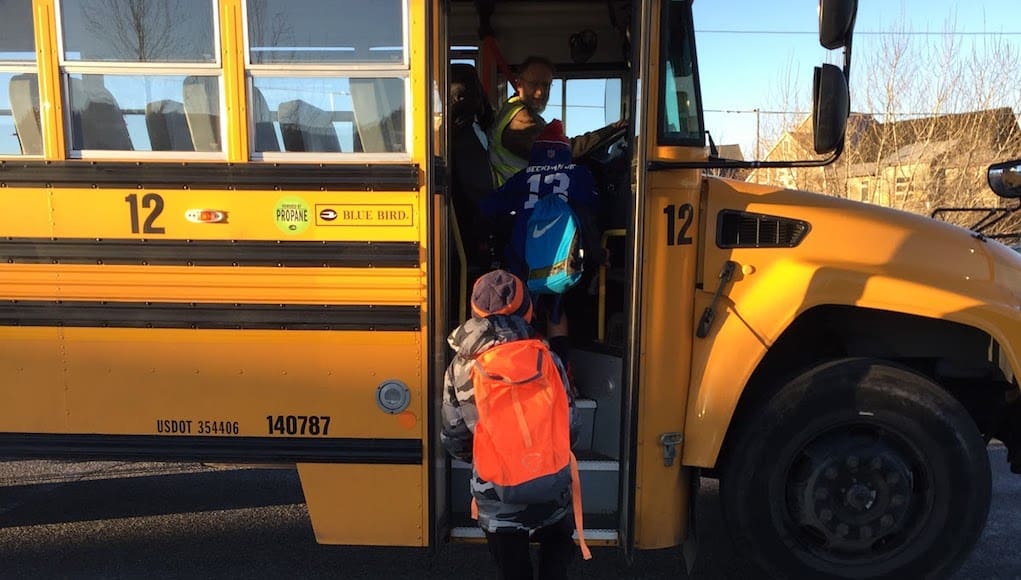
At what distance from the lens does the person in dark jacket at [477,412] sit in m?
2.19

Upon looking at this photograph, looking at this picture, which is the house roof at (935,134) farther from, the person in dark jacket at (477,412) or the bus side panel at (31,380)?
the bus side panel at (31,380)

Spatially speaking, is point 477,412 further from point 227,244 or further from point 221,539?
point 221,539

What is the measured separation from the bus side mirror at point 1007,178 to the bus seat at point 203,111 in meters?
3.05

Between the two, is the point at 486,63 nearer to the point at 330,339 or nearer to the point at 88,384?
the point at 330,339

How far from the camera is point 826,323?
114 inches

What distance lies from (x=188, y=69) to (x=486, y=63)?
2.13 metres

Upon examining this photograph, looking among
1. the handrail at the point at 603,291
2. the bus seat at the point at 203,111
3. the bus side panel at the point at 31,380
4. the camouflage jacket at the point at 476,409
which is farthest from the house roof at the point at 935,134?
the bus side panel at the point at 31,380

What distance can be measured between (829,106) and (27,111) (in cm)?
284

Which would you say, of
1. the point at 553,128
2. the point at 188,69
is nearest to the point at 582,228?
the point at 553,128

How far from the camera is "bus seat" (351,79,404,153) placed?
2.53 metres

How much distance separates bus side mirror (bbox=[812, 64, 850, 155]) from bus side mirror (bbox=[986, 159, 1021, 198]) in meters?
0.98

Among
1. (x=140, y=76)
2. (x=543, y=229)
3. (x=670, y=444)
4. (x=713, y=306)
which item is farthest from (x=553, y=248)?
(x=140, y=76)

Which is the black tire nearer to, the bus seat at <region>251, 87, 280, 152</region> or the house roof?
the bus seat at <region>251, 87, 280, 152</region>

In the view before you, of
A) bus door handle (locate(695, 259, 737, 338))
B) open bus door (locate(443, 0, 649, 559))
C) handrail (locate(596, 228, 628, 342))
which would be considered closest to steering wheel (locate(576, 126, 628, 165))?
open bus door (locate(443, 0, 649, 559))
